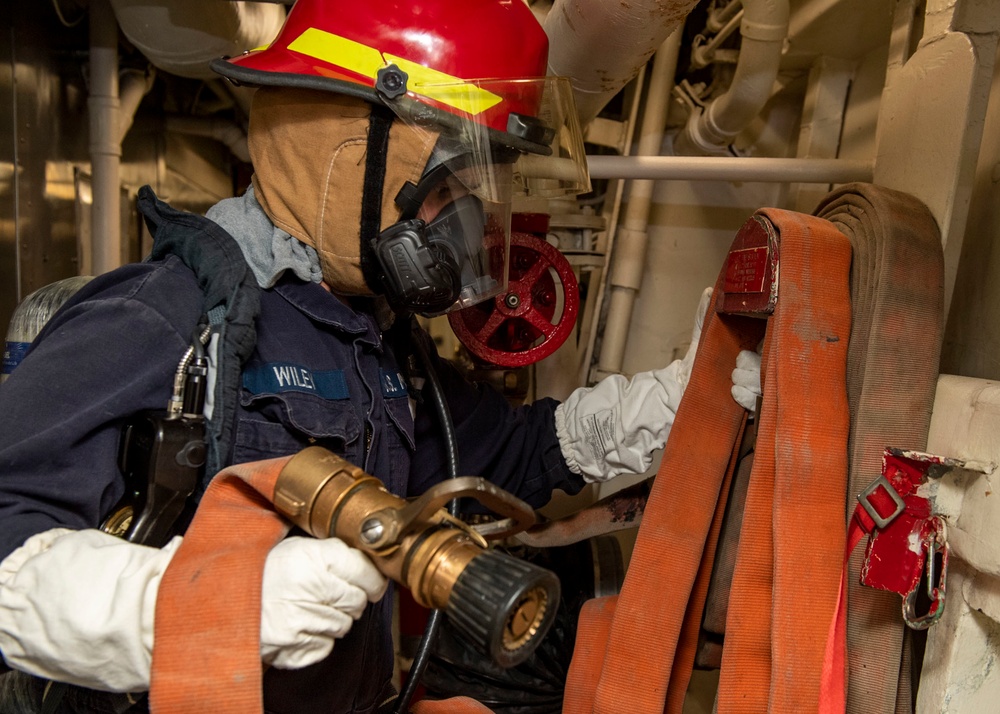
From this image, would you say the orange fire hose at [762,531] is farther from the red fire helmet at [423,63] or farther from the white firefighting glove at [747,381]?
the red fire helmet at [423,63]

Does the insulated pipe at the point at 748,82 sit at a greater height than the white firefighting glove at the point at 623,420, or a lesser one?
greater

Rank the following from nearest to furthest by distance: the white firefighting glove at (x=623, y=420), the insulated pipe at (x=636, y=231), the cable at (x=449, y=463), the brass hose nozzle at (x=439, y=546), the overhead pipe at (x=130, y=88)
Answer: the brass hose nozzle at (x=439, y=546)
the cable at (x=449, y=463)
the white firefighting glove at (x=623, y=420)
the insulated pipe at (x=636, y=231)
the overhead pipe at (x=130, y=88)

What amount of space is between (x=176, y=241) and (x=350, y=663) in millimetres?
742

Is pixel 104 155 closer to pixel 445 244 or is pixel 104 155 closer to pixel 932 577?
pixel 445 244

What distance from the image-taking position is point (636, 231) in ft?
7.03

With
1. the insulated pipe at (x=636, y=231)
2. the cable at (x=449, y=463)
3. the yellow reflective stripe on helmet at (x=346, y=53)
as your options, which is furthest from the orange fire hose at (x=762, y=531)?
the insulated pipe at (x=636, y=231)

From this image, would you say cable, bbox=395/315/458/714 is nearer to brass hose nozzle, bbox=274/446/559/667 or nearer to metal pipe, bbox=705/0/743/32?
brass hose nozzle, bbox=274/446/559/667

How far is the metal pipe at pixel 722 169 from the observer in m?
1.56

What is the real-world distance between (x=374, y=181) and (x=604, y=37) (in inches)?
20.1

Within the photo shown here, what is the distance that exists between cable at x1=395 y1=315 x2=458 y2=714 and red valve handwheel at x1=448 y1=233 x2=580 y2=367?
→ 0.25 meters

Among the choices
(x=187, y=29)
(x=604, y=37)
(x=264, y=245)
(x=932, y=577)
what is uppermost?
(x=187, y=29)

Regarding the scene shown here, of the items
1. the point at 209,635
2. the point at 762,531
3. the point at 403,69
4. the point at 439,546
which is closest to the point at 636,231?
the point at 403,69

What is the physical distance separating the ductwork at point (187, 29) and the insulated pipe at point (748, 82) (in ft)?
4.28

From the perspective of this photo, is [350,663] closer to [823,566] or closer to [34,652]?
[34,652]
